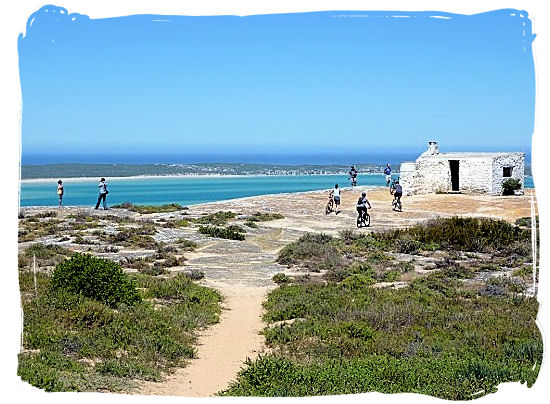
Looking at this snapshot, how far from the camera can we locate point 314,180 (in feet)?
99.5

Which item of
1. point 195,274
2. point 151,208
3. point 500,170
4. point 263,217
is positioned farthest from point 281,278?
point 500,170

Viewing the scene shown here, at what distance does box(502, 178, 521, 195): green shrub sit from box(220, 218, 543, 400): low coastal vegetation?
1166 cm

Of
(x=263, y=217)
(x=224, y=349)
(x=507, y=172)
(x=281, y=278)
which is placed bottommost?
(x=224, y=349)

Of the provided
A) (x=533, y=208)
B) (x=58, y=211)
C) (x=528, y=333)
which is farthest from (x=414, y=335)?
(x=58, y=211)

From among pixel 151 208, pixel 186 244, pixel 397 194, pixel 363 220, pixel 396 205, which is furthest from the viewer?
pixel 396 205

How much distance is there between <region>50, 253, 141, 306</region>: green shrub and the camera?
8.11 metres

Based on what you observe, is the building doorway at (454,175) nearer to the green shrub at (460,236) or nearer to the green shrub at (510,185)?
the green shrub at (510,185)

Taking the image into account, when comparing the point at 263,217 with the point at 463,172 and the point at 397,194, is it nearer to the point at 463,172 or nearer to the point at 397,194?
the point at 397,194

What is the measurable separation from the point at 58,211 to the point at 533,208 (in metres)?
15.8

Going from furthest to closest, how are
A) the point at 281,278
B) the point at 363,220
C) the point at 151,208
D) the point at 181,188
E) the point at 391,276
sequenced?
1. the point at 181,188
2. the point at 151,208
3. the point at 363,220
4. the point at 391,276
5. the point at 281,278

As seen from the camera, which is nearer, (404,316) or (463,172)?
(404,316)

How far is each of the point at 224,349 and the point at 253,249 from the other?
26.1 ft

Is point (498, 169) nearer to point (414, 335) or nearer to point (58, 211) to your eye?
point (58, 211)

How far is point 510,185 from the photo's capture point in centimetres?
2777
